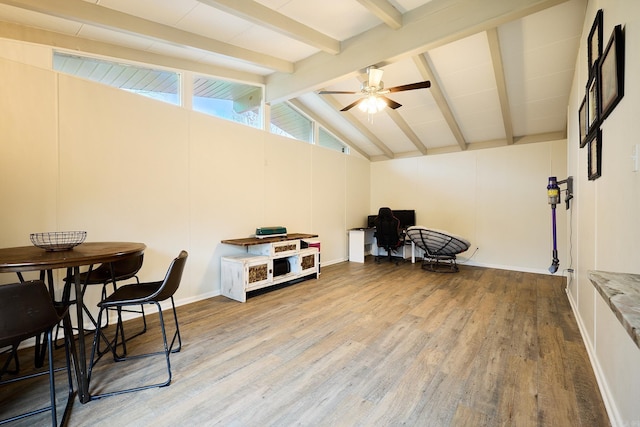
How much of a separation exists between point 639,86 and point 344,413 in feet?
7.25

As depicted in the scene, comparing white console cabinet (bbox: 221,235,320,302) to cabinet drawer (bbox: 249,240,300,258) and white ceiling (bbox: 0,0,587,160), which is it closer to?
cabinet drawer (bbox: 249,240,300,258)

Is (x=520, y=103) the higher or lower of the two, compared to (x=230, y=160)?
higher

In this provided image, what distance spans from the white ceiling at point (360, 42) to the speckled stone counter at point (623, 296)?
256 cm

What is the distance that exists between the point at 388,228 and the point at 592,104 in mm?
3982

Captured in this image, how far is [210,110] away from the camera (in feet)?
12.7

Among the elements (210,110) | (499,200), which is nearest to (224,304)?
(210,110)

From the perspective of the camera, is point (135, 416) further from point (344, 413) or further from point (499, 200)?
point (499, 200)

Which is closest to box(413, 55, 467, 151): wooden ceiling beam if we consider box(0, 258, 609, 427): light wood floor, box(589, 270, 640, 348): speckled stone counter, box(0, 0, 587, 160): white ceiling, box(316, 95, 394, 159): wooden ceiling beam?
box(0, 0, 587, 160): white ceiling

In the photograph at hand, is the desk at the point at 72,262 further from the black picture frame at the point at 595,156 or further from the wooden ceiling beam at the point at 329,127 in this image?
the wooden ceiling beam at the point at 329,127

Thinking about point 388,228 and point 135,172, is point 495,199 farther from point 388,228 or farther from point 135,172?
point 135,172

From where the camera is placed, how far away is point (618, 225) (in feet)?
4.97

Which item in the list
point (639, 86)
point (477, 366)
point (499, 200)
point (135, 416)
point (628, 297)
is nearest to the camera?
point (628, 297)

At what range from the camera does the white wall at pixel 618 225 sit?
127cm

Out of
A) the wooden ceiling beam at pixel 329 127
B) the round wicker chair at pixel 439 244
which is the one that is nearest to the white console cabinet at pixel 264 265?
the round wicker chair at pixel 439 244
